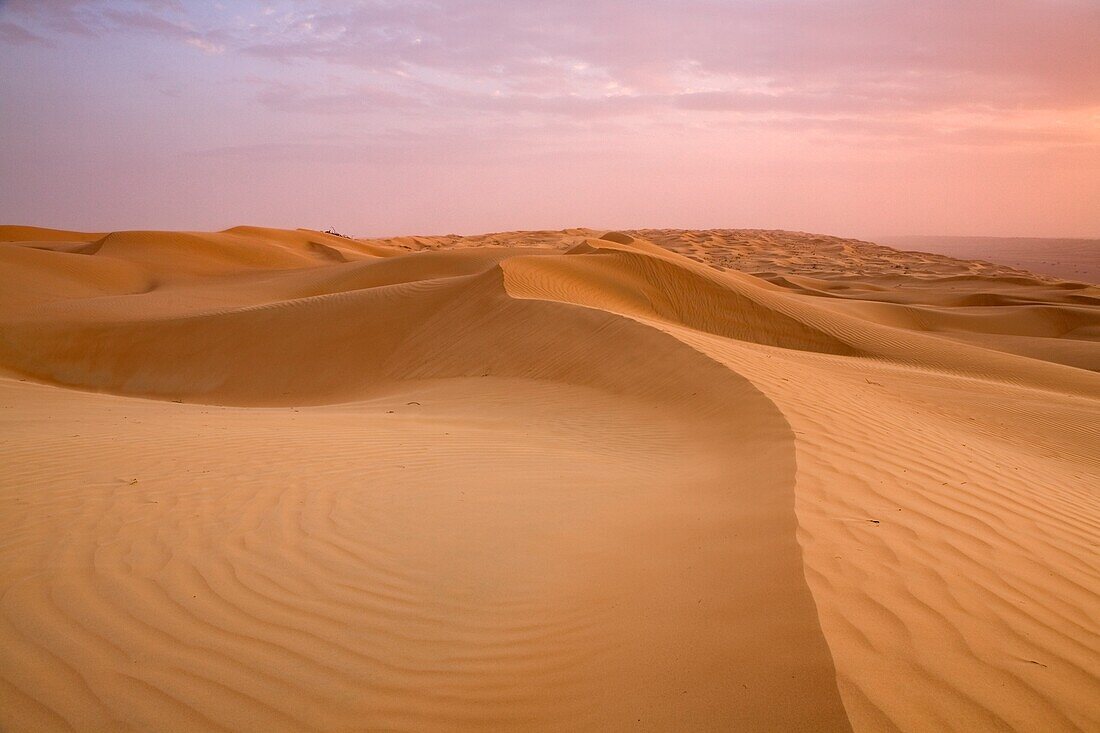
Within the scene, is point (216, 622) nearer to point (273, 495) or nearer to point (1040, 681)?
point (273, 495)

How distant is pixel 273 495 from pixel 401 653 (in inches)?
90.0

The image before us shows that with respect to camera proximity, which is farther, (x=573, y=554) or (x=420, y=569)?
(x=573, y=554)

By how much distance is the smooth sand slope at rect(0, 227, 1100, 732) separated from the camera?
7.93 feet

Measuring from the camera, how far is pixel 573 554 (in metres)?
3.80

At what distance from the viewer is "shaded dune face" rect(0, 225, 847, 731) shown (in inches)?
96.0

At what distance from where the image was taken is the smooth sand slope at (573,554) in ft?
7.93

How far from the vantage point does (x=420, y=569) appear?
3594 mm

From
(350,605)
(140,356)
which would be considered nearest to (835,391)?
(350,605)

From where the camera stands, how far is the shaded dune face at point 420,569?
244cm

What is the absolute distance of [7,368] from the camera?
50.1 ft

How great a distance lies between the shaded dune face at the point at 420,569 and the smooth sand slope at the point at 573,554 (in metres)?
0.02

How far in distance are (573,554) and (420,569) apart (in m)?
0.85

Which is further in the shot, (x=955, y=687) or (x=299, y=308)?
(x=299, y=308)

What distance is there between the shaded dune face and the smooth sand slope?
17mm
